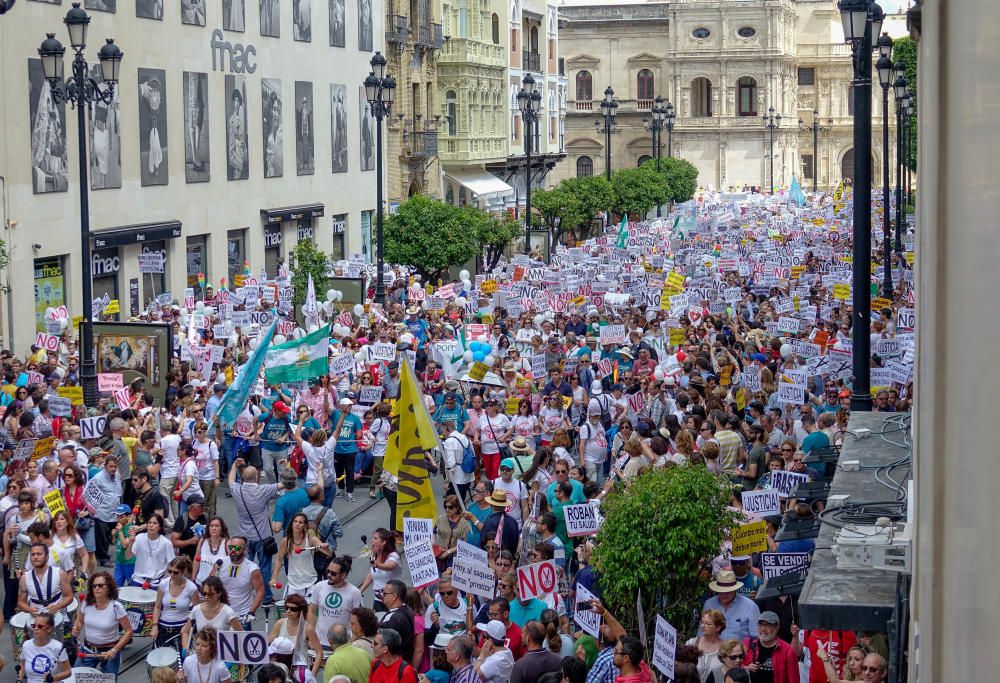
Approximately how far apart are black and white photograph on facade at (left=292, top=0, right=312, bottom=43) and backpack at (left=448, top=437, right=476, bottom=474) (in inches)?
1347

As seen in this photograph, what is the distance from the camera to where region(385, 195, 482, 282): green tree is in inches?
1679

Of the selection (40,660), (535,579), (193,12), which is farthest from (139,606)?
(193,12)

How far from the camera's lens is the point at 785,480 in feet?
43.1

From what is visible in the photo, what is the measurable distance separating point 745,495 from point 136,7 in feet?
101

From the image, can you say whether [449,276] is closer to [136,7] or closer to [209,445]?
[136,7]

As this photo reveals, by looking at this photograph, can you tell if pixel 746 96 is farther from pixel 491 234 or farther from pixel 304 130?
pixel 491 234

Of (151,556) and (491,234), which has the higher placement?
(491,234)

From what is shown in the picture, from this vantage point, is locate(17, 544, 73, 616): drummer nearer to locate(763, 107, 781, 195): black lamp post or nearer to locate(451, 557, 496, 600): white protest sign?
locate(451, 557, 496, 600): white protest sign

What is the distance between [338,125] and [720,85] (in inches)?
2399

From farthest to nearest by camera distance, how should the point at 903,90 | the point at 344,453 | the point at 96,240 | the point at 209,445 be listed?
the point at 903,90 < the point at 96,240 < the point at 344,453 < the point at 209,445

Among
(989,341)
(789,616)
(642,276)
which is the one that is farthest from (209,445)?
(642,276)

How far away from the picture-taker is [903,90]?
42156 millimetres

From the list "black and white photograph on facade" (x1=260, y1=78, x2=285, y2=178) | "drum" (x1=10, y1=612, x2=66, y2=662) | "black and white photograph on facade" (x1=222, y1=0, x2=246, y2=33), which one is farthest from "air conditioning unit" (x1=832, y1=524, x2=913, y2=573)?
"black and white photograph on facade" (x1=260, y1=78, x2=285, y2=178)

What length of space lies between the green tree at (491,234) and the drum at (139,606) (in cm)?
3300
